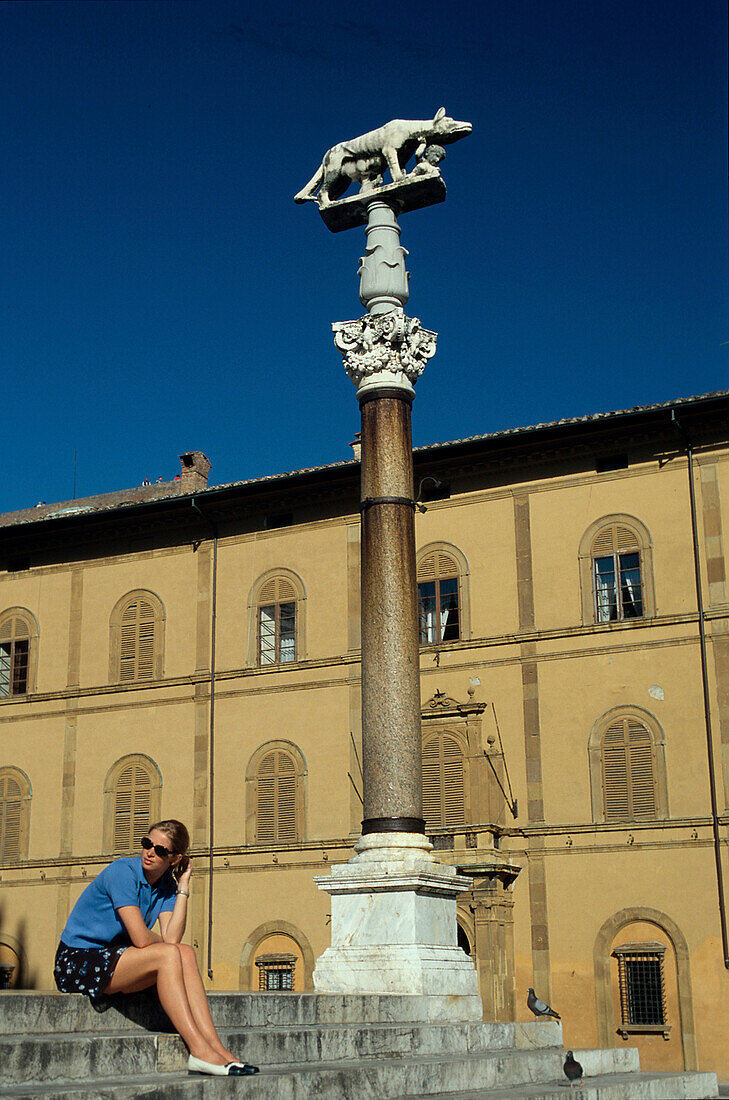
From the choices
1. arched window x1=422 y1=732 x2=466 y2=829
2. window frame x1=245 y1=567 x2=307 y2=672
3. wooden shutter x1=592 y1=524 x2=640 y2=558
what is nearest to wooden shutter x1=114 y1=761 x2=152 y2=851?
window frame x1=245 y1=567 x2=307 y2=672

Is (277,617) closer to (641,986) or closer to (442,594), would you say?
(442,594)

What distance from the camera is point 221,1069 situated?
7.31 meters

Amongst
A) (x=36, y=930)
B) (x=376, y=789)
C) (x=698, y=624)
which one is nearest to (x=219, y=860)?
(x=36, y=930)

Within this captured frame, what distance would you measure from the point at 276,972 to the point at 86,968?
62.3 feet

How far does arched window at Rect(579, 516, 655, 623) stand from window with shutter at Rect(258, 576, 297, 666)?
6.14 m

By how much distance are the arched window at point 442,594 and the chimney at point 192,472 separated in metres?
12.1

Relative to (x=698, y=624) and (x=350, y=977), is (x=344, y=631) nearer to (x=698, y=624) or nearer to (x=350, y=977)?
(x=698, y=624)

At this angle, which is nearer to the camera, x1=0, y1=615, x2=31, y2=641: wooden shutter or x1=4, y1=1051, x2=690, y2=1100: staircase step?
x1=4, y1=1051, x2=690, y2=1100: staircase step

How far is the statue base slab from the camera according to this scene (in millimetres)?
14320

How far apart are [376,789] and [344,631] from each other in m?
14.7

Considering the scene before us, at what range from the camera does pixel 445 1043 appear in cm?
1045

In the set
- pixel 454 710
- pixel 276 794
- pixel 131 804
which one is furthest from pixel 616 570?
pixel 131 804

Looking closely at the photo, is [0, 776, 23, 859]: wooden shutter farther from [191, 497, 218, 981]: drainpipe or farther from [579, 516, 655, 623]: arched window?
[579, 516, 655, 623]: arched window

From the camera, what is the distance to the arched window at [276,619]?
2812 cm
